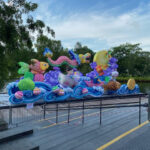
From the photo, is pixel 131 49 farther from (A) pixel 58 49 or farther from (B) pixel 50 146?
(B) pixel 50 146

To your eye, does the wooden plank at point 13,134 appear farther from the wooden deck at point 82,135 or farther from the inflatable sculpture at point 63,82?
the inflatable sculpture at point 63,82

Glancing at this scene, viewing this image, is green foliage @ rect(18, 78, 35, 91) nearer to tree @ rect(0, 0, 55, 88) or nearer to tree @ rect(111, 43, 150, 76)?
tree @ rect(0, 0, 55, 88)

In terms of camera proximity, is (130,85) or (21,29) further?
(130,85)

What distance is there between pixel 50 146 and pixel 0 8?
145 inches

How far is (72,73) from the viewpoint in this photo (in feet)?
47.4

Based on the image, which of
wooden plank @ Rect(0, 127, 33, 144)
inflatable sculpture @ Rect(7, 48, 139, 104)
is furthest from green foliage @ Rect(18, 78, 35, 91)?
wooden plank @ Rect(0, 127, 33, 144)

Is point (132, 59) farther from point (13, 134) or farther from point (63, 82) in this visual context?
point (13, 134)

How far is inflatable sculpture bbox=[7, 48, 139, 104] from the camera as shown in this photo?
35.7 ft

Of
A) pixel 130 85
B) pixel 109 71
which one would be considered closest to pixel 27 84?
pixel 109 71

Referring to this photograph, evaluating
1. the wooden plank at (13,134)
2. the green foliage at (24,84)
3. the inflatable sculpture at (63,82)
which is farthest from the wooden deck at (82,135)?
the inflatable sculpture at (63,82)

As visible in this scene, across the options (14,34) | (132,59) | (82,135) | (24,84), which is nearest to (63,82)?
(24,84)

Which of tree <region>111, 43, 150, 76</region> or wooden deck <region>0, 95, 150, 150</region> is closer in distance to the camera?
wooden deck <region>0, 95, 150, 150</region>

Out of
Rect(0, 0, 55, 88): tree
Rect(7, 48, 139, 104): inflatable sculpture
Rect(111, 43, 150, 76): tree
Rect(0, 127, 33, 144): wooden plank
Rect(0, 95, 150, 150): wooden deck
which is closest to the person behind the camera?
Rect(0, 0, 55, 88): tree

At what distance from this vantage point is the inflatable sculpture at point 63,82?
1088 cm
